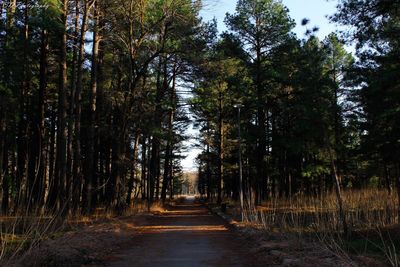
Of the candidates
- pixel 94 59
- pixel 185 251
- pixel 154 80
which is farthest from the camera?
pixel 154 80

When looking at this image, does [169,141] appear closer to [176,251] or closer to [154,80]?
[154,80]

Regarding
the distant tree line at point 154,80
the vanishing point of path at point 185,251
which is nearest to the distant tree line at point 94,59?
the distant tree line at point 154,80

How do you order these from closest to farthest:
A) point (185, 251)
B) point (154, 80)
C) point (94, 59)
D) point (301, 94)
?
point (185, 251) → point (94, 59) → point (301, 94) → point (154, 80)

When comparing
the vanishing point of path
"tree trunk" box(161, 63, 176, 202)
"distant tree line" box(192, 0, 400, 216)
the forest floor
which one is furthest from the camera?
"tree trunk" box(161, 63, 176, 202)

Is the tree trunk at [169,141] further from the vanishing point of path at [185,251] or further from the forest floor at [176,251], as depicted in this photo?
the forest floor at [176,251]

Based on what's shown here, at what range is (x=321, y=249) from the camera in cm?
1086

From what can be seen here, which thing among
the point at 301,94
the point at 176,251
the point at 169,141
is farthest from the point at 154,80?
the point at 176,251

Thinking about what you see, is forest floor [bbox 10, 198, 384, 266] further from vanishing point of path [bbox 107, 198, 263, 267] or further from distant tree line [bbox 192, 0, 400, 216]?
distant tree line [bbox 192, 0, 400, 216]

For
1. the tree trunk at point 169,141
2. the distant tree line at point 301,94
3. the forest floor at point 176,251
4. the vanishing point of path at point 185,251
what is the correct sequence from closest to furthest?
the forest floor at point 176,251
the vanishing point of path at point 185,251
the distant tree line at point 301,94
the tree trunk at point 169,141

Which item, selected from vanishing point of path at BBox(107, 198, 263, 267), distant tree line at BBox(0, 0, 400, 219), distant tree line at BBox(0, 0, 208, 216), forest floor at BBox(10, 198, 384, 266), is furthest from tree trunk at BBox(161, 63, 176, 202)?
forest floor at BBox(10, 198, 384, 266)

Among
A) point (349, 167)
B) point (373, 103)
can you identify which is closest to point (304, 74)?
point (373, 103)

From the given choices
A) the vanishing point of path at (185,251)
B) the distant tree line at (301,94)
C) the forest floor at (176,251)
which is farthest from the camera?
the distant tree line at (301,94)

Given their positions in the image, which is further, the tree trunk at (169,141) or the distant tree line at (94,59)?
the tree trunk at (169,141)

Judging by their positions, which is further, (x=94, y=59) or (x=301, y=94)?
(x=301, y=94)
